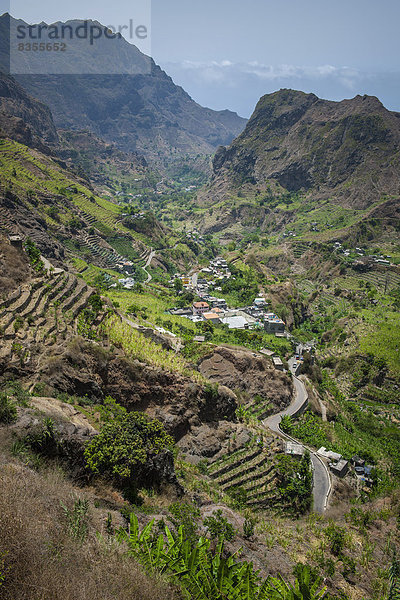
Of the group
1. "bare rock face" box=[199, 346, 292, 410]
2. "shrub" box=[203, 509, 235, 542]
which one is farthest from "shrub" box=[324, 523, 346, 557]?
"bare rock face" box=[199, 346, 292, 410]

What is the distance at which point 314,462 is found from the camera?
3338 cm

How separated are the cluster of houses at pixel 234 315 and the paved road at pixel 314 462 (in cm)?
2005

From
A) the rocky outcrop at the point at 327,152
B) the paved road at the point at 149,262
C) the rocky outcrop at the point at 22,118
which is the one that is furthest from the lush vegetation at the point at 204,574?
the rocky outcrop at the point at 327,152

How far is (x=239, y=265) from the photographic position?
102 m

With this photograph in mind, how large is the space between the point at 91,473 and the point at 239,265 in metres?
88.5

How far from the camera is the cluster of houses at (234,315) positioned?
64.6 metres

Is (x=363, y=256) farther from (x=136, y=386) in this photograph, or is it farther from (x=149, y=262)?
(x=136, y=386)

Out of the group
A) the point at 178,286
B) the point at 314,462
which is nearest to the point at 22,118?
the point at 178,286

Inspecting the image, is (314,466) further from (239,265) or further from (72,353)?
(239,265)

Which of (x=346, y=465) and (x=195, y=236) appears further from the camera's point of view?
(x=195, y=236)

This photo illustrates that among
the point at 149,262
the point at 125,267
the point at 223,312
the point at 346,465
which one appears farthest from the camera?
the point at 149,262

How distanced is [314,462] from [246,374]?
1110cm

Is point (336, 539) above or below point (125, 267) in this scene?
below

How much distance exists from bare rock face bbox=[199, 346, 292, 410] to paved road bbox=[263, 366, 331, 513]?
1143mm
